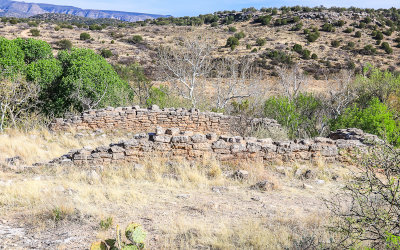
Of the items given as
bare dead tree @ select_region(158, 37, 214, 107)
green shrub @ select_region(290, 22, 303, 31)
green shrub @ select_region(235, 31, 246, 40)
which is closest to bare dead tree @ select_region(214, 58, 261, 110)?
bare dead tree @ select_region(158, 37, 214, 107)

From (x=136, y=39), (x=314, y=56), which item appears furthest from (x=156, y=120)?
(x=136, y=39)

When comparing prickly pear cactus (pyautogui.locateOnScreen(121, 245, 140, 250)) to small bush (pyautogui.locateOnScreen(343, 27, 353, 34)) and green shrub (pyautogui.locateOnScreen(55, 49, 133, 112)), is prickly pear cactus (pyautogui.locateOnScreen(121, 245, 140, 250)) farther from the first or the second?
small bush (pyautogui.locateOnScreen(343, 27, 353, 34))

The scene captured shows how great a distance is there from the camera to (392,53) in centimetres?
3581

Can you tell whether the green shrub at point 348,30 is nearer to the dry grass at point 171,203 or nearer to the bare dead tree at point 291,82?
the bare dead tree at point 291,82

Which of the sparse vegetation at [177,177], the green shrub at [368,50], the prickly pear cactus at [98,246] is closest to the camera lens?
the prickly pear cactus at [98,246]

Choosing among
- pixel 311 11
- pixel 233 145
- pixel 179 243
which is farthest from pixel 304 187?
pixel 311 11

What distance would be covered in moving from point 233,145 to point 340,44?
36868mm

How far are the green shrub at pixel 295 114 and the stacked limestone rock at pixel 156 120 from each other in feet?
3.02

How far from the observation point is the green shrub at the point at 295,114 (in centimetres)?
1285

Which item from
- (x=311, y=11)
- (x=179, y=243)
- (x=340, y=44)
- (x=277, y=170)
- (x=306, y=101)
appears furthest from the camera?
(x=311, y=11)

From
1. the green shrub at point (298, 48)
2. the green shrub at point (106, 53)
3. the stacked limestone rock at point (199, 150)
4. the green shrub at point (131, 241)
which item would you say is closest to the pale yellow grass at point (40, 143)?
the stacked limestone rock at point (199, 150)

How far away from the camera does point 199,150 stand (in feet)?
26.0

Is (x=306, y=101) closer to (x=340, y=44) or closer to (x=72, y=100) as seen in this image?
(x=72, y=100)

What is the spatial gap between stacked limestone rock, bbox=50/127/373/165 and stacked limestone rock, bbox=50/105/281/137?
3.64 meters
